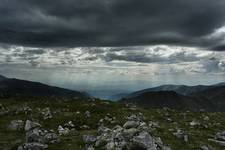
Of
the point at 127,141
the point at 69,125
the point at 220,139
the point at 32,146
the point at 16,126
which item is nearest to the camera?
the point at 32,146

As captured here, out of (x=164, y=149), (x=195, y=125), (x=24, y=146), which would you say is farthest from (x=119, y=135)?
(x=195, y=125)

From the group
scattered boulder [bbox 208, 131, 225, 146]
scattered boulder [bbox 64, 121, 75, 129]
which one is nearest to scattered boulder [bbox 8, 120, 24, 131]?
scattered boulder [bbox 64, 121, 75, 129]

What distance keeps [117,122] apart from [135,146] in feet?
141

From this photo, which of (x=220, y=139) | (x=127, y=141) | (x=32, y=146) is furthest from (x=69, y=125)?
(x=127, y=141)

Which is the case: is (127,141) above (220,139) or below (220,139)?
above

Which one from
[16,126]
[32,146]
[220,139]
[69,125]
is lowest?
[69,125]

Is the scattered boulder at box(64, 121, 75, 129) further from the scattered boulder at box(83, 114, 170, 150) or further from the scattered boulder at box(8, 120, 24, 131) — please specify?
the scattered boulder at box(83, 114, 170, 150)

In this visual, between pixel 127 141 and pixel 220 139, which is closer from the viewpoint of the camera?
pixel 127 141

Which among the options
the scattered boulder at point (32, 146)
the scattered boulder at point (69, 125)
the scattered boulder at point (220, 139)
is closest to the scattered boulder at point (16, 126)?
the scattered boulder at point (69, 125)

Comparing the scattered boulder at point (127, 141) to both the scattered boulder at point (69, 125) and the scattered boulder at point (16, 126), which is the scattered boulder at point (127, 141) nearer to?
the scattered boulder at point (16, 126)

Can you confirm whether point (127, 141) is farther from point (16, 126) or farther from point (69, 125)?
point (69, 125)

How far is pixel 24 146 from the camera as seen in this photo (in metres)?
38.2

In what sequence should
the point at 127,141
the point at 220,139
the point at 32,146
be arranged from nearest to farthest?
the point at 32,146
the point at 127,141
the point at 220,139

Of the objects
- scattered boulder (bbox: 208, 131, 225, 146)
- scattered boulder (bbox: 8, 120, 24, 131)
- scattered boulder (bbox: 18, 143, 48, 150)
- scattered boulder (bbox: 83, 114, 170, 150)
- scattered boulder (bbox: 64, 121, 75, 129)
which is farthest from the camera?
scattered boulder (bbox: 64, 121, 75, 129)
